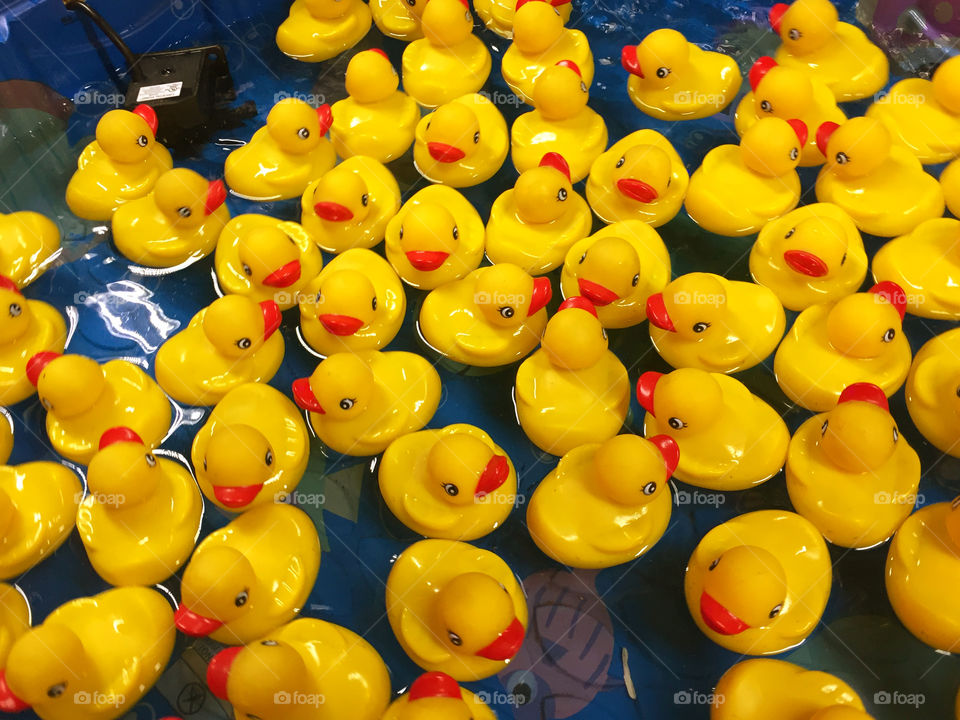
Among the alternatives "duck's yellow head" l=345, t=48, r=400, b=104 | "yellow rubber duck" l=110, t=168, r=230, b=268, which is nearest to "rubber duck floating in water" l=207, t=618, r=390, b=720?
"yellow rubber duck" l=110, t=168, r=230, b=268

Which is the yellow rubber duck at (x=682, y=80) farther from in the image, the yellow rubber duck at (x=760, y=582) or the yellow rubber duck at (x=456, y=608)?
the yellow rubber duck at (x=456, y=608)

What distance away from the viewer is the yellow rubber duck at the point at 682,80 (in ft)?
8.43

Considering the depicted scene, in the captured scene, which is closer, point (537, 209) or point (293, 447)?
point (293, 447)

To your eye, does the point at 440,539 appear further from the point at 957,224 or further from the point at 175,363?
the point at 957,224

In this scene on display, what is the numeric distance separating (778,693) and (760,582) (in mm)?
214

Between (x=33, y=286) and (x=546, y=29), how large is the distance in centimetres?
172

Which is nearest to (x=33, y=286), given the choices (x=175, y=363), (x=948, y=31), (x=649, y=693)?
(x=175, y=363)

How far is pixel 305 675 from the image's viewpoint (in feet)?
5.41

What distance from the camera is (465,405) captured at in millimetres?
2197

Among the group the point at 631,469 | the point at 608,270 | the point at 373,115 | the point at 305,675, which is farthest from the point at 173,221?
the point at 631,469

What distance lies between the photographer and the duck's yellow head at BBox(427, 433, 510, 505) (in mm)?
1816

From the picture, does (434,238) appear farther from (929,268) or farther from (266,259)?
(929,268)

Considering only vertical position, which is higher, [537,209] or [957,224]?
[537,209]

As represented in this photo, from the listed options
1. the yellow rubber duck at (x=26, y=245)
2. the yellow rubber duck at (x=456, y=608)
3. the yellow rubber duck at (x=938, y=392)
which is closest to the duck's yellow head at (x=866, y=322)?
the yellow rubber duck at (x=938, y=392)
